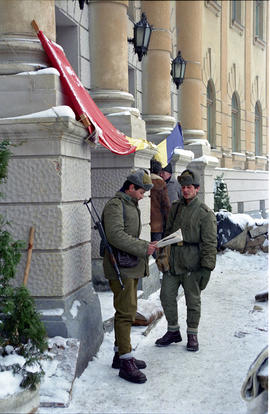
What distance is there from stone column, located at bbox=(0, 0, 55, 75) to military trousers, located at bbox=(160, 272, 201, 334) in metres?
2.67

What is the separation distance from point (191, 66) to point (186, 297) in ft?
33.5

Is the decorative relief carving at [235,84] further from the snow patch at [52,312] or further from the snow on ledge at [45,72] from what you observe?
the snow patch at [52,312]

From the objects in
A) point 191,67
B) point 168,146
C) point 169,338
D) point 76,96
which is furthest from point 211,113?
point 76,96

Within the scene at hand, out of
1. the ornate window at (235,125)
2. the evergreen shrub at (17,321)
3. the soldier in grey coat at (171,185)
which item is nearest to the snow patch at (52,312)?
the evergreen shrub at (17,321)

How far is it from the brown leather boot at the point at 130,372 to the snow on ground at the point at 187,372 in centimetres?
4

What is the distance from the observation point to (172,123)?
11.5 metres

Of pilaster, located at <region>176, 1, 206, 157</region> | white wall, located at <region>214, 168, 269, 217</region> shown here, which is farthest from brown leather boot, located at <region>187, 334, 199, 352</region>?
white wall, located at <region>214, 168, 269, 217</region>

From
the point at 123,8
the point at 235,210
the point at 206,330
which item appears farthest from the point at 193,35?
the point at 206,330

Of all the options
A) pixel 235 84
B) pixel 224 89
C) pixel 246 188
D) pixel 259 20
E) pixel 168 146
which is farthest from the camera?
pixel 259 20

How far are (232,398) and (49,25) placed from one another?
404 centimetres

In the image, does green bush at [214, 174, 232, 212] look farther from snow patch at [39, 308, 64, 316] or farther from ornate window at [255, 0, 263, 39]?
ornate window at [255, 0, 263, 39]

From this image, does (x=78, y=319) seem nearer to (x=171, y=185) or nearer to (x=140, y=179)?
(x=140, y=179)

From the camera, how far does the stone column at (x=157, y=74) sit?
1139cm

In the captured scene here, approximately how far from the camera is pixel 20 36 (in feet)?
17.8
